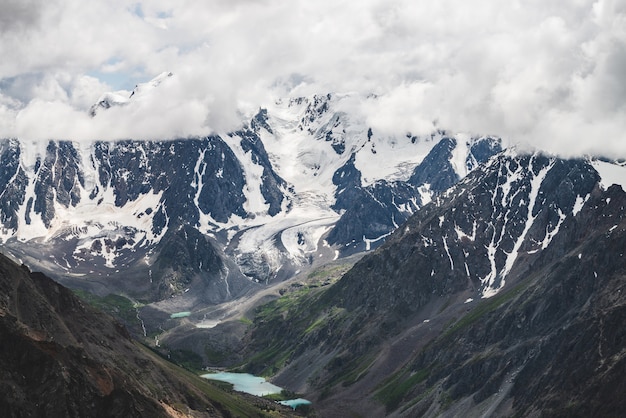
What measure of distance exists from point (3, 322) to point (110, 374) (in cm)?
3026

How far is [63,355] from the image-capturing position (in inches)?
7170

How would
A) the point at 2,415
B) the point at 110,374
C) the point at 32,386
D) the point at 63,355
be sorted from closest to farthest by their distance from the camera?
the point at 2,415 < the point at 32,386 < the point at 63,355 < the point at 110,374

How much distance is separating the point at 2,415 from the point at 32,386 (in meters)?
10.9

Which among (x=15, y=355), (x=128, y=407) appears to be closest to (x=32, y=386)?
(x=15, y=355)

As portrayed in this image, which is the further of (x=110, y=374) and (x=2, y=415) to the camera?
(x=110, y=374)

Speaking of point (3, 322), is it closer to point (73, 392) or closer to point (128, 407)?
point (73, 392)

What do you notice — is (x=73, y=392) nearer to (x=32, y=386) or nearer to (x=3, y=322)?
(x=32, y=386)

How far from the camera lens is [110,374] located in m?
197

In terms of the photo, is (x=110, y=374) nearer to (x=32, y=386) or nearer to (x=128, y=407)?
(x=128, y=407)

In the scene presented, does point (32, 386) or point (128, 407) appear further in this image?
point (128, 407)

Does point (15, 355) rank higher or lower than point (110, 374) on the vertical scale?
higher

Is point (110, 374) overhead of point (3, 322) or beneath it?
beneath

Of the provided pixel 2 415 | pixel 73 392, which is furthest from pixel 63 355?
pixel 2 415

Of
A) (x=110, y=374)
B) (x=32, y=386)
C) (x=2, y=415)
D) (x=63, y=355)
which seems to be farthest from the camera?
(x=110, y=374)
